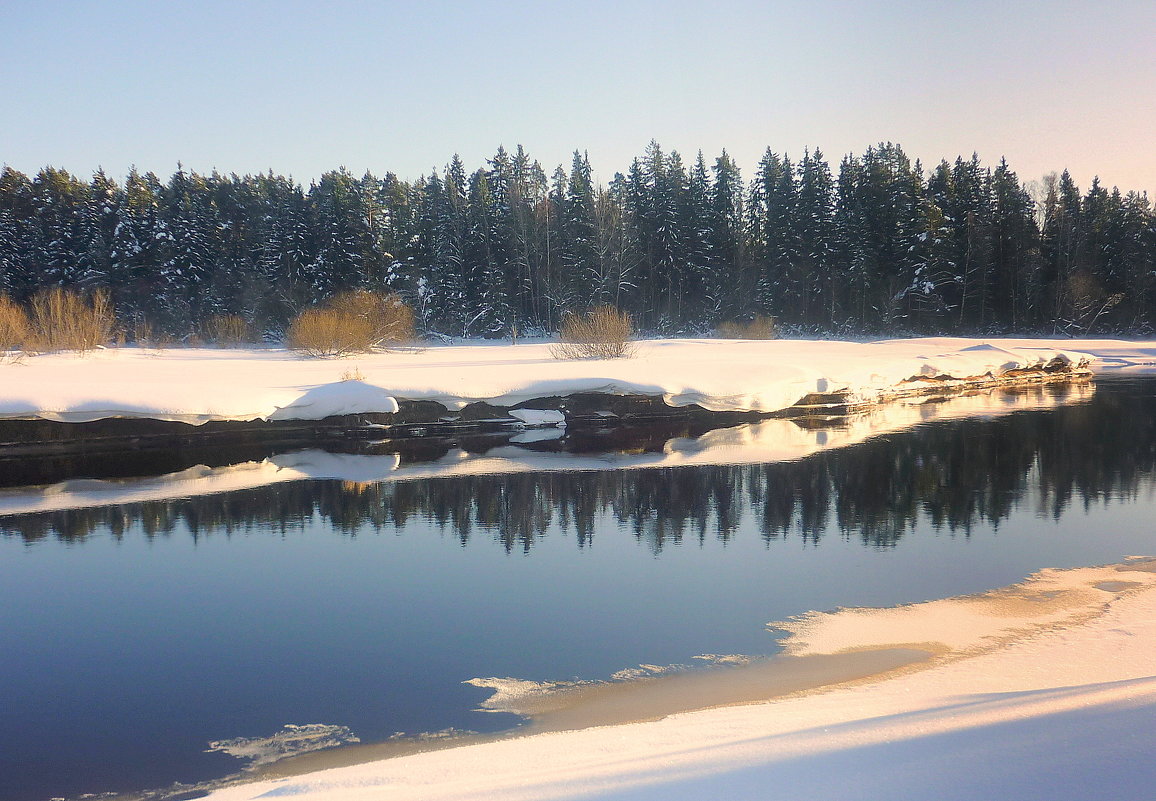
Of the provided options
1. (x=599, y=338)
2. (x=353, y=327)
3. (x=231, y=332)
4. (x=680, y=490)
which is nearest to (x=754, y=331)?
(x=599, y=338)

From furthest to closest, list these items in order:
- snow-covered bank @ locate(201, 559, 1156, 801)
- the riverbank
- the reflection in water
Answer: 1. the riverbank
2. the reflection in water
3. snow-covered bank @ locate(201, 559, 1156, 801)

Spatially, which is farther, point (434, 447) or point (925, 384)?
point (925, 384)

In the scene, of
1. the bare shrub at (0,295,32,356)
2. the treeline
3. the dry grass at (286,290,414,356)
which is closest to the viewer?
the bare shrub at (0,295,32,356)

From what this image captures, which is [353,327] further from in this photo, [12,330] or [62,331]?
[12,330]

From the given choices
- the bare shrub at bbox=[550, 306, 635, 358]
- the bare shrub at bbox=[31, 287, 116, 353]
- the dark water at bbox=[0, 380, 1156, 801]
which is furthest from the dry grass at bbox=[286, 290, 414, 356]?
the dark water at bbox=[0, 380, 1156, 801]

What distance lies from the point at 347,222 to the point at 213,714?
4556cm

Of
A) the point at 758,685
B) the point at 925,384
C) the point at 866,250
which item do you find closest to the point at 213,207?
the point at 866,250

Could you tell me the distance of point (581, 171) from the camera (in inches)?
2104

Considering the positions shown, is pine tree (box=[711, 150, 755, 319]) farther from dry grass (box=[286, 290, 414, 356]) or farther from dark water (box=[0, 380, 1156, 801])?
dark water (box=[0, 380, 1156, 801])

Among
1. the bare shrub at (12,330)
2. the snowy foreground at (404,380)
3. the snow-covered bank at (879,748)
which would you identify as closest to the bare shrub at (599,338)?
the snowy foreground at (404,380)

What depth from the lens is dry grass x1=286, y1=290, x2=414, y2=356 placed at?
28109 mm

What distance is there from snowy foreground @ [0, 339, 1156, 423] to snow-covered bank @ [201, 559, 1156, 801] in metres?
12.8

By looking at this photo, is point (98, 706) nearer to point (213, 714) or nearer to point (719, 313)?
point (213, 714)

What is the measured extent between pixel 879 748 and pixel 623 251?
148 feet
